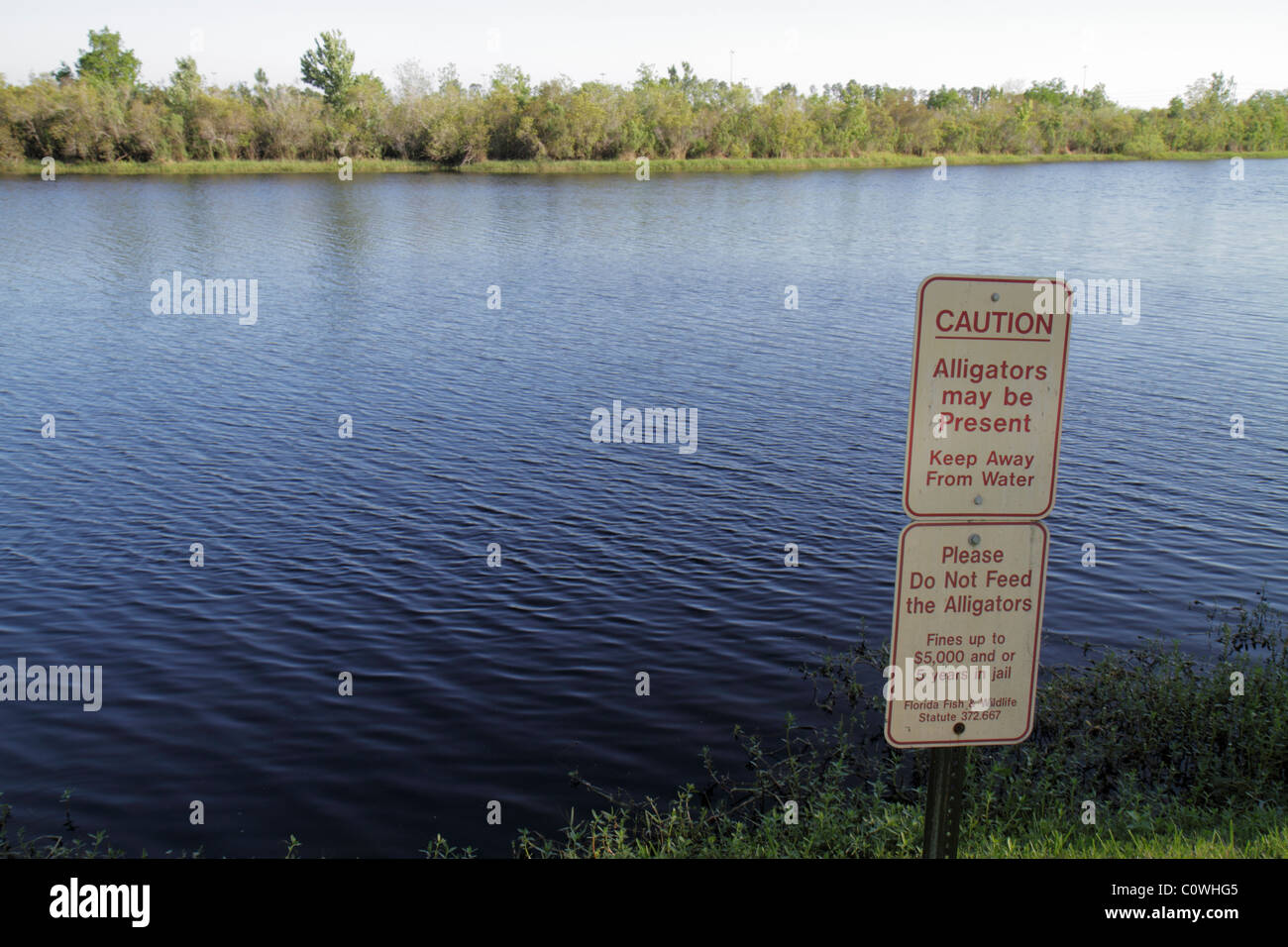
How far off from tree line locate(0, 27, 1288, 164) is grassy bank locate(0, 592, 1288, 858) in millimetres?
101992

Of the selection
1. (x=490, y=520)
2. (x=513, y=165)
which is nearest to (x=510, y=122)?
(x=513, y=165)

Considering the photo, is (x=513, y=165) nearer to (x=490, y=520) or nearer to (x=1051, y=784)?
(x=490, y=520)

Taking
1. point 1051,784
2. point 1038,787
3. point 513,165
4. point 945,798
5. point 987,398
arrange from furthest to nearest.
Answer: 1. point 513,165
2. point 1051,784
3. point 1038,787
4. point 945,798
5. point 987,398

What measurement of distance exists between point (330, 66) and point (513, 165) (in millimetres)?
35747

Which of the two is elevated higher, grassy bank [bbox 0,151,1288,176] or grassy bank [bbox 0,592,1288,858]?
grassy bank [bbox 0,151,1288,176]

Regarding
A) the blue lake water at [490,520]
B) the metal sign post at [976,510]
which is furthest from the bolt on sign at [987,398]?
the blue lake water at [490,520]

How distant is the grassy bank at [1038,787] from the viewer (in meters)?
7.68

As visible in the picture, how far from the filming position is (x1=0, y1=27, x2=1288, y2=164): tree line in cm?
9606

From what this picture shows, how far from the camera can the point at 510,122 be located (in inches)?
4205

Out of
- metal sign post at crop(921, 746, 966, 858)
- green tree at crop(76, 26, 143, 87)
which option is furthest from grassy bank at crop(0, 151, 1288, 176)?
metal sign post at crop(921, 746, 966, 858)

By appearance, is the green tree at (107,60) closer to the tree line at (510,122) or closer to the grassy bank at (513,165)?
the tree line at (510,122)

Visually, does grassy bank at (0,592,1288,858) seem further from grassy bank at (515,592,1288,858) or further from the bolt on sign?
the bolt on sign
